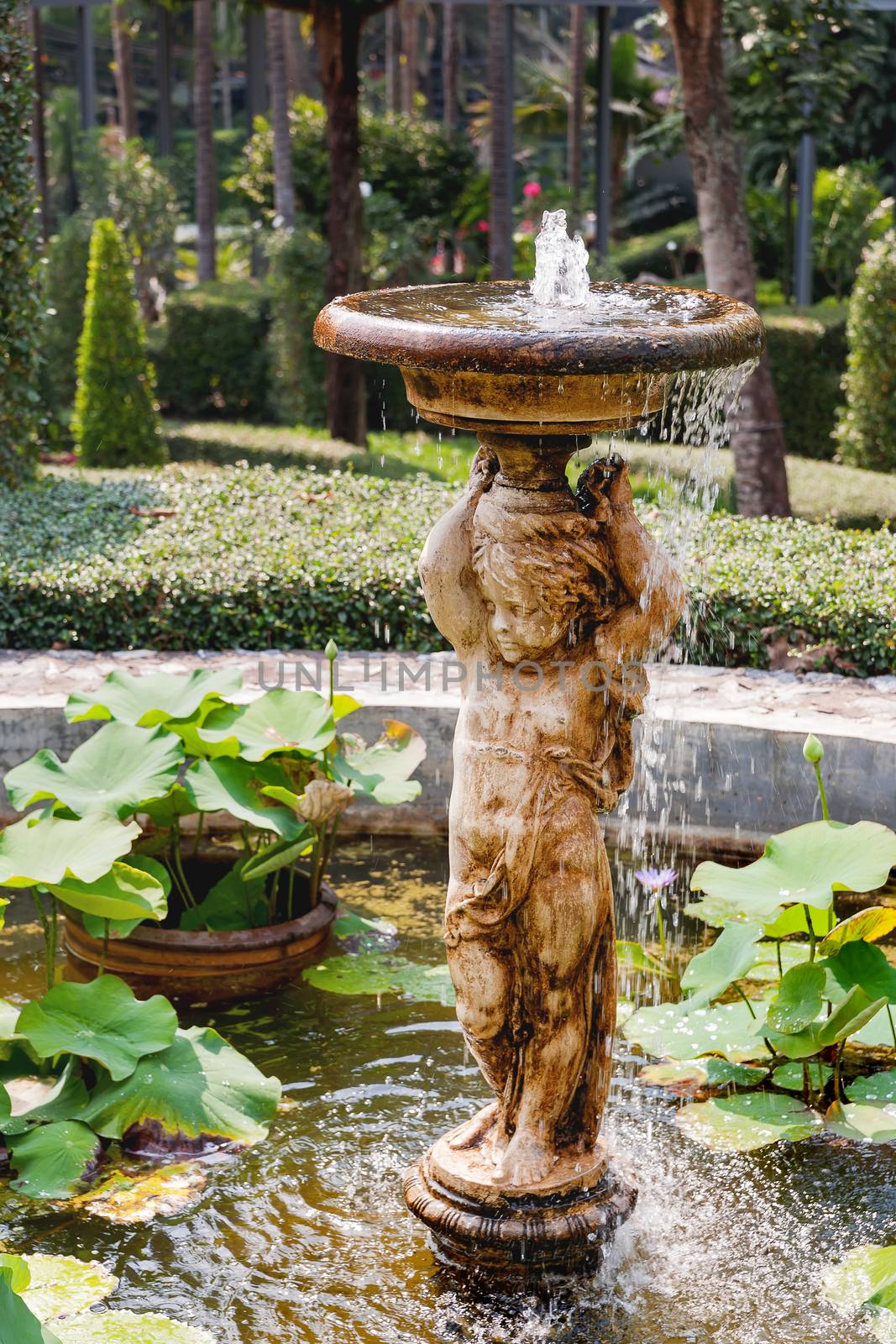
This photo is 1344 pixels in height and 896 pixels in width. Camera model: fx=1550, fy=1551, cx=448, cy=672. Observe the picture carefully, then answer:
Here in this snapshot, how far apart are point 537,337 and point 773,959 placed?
2.23 metres

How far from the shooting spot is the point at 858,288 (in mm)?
11156

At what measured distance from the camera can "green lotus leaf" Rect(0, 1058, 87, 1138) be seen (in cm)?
342

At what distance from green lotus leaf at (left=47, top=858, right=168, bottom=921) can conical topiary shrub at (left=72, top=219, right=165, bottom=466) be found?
818 cm

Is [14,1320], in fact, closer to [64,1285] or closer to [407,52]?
[64,1285]

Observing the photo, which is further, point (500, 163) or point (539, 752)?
point (500, 163)

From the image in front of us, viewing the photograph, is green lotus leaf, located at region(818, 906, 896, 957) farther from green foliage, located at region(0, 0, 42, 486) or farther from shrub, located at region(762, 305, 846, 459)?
shrub, located at region(762, 305, 846, 459)

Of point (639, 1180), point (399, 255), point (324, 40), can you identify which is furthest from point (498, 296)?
point (399, 255)

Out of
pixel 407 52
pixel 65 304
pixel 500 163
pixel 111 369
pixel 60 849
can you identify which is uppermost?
pixel 407 52

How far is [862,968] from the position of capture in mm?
3672

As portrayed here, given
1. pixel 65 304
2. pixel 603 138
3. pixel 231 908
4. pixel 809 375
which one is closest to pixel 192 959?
pixel 231 908

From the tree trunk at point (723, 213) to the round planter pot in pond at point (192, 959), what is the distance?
17.9ft

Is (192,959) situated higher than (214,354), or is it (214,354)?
(214,354)

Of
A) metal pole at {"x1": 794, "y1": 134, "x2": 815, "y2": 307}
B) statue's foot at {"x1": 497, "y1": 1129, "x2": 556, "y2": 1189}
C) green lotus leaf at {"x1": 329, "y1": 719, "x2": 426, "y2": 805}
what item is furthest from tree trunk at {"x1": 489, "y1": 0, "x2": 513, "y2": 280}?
statue's foot at {"x1": 497, "y1": 1129, "x2": 556, "y2": 1189}

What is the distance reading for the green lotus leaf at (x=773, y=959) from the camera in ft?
13.9
